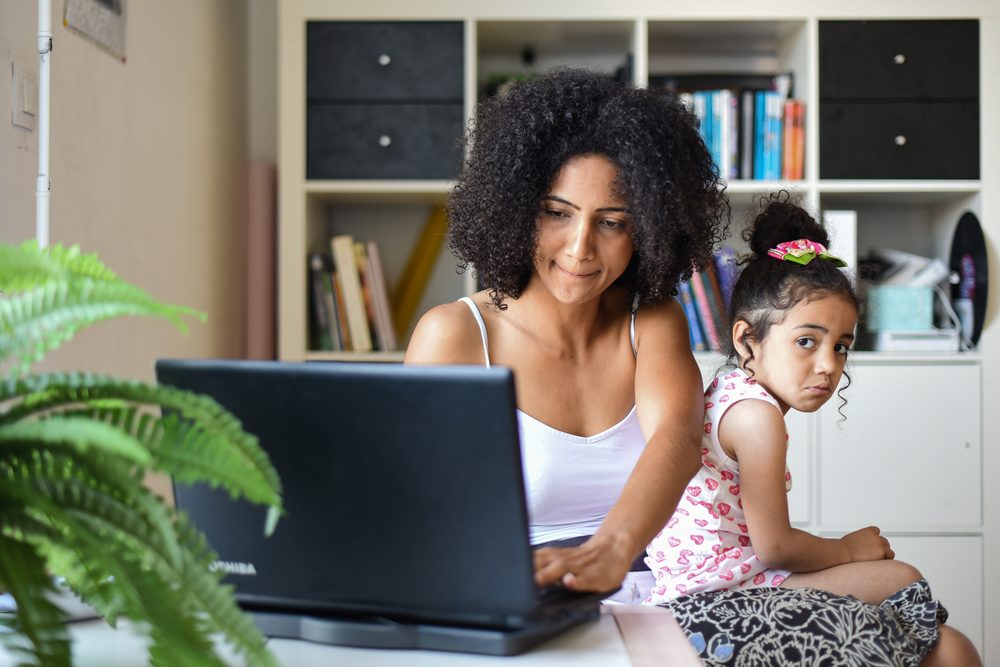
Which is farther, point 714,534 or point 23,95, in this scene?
point 23,95

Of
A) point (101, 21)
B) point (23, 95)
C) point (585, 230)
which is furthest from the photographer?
point (101, 21)

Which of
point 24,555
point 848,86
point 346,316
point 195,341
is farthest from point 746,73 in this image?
point 24,555

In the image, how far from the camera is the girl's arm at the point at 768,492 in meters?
1.33

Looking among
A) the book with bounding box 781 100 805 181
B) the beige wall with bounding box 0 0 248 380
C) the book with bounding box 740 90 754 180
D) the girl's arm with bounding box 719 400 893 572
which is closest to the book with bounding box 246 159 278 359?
the beige wall with bounding box 0 0 248 380

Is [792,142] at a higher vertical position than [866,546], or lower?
higher

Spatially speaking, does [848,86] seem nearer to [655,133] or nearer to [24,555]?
[655,133]

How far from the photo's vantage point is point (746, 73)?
294 cm

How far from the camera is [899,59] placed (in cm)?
271

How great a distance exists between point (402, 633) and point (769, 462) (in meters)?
0.74

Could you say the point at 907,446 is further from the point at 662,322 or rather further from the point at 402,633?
the point at 402,633

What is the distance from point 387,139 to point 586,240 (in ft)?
5.09

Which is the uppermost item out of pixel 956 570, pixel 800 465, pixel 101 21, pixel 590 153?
pixel 101 21

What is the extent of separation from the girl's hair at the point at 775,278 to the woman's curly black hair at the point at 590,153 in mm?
139

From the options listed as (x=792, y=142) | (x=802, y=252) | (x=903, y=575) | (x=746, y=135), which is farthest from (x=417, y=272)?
(x=903, y=575)
